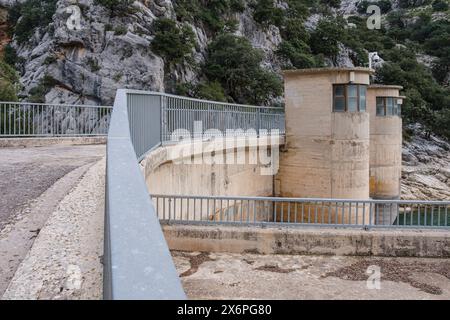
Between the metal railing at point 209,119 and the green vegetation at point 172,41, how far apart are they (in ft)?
→ 34.5

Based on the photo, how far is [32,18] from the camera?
3441cm

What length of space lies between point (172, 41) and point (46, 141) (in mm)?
17125

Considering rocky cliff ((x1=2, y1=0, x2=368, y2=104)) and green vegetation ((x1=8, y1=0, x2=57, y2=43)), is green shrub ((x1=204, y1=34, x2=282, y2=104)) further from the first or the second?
green vegetation ((x1=8, y1=0, x2=57, y2=43))

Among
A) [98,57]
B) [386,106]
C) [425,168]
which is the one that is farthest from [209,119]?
[425,168]

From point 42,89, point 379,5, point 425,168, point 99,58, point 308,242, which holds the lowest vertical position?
point 308,242

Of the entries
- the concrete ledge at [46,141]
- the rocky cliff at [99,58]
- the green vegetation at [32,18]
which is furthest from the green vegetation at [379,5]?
the concrete ledge at [46,141]

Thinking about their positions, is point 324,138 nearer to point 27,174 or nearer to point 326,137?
point 326,137

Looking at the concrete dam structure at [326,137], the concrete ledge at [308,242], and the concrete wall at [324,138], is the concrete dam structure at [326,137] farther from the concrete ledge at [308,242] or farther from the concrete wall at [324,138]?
the concrete ledge at [308,242]

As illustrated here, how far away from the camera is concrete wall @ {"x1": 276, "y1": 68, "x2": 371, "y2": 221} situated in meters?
17.3

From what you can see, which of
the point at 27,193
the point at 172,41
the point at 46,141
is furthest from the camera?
the point at 172,41

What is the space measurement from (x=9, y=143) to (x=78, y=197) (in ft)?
25.4

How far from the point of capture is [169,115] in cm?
1005

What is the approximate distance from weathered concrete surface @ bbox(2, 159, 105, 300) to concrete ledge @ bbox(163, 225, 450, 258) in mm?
4405

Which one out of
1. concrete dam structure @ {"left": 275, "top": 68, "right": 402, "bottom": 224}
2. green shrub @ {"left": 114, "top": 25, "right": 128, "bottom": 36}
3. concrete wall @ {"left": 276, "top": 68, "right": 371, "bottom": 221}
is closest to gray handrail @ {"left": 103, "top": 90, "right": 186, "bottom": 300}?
concrete dam structure @ {"left": 275, "top": 68, "right": 402, "bottom": 224}
